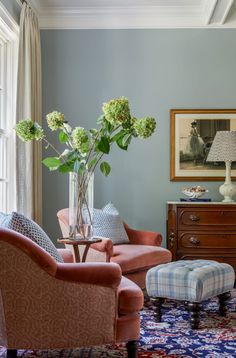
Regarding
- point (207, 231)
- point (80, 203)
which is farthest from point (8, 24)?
point (207, 231)

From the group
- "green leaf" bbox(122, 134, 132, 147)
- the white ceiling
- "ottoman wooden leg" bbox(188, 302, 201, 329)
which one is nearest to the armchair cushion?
"ottoman wooden leg" bbox(188, 302, 201, 329)

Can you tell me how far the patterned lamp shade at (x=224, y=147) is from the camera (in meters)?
5.05

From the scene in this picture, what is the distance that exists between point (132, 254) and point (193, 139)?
1.94 m

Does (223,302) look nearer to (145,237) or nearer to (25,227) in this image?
(145,237)

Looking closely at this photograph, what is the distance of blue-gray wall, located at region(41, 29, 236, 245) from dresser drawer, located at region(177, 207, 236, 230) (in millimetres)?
643

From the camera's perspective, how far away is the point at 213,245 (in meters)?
4.93

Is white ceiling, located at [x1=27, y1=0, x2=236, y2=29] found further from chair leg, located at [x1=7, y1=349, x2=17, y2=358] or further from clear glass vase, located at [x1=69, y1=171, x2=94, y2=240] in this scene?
chair leg, located at [x1=7, y1=349, x2=17, y2=358]

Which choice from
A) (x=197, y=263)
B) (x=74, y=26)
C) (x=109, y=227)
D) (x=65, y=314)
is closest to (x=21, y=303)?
(x=65, y=314)

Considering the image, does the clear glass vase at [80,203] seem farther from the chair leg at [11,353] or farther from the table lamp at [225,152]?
the table lamp at [225,152]

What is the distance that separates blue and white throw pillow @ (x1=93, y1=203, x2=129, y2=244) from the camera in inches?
182

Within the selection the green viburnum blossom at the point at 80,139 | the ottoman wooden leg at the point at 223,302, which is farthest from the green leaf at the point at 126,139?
the ottoman wooden leg at the point at 223,302

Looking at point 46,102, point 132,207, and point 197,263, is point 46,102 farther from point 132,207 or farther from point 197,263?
point 197,263

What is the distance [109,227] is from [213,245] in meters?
1.12

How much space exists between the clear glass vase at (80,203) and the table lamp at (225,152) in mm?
2565
